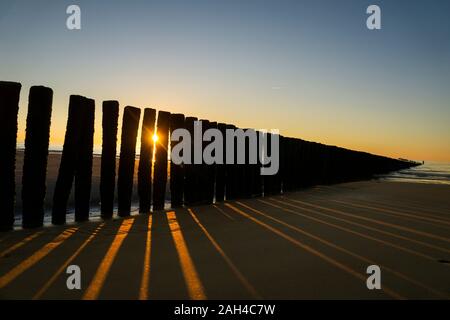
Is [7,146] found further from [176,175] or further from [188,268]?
[176,175]

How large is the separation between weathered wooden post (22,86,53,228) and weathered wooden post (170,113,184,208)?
2274 mm

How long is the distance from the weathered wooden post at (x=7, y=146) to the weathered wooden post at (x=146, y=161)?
1911 millimetres

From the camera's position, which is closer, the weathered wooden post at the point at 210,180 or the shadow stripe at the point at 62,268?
the shadow stripe at the point at 62,268

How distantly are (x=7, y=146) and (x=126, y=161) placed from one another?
5.54 ft

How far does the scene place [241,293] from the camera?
2352 mm

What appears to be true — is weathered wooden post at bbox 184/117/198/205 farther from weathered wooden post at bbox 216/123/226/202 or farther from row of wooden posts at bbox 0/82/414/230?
weathered wooden post at bbox 216/123/226/202

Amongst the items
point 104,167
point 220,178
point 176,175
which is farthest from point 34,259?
point 220,178

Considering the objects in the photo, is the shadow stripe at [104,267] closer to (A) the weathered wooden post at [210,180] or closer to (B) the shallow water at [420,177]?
(A) the weathered wooden post at [210,180]

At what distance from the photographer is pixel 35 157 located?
4.46m

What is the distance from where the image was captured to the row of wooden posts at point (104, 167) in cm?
427

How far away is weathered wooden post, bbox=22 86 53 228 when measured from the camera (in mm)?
4434

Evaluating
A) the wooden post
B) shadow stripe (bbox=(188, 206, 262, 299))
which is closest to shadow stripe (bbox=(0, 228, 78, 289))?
the wooden post

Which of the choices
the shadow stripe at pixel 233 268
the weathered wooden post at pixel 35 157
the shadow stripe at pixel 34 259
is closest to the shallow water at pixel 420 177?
the shadow stripe at pixel 233 268

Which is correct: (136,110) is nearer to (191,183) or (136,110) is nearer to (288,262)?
(191,183)
